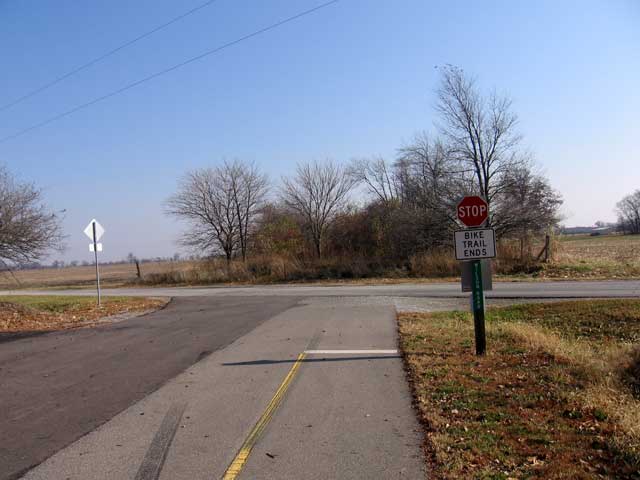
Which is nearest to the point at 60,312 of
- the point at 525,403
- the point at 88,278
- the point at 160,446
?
the point at 160,446

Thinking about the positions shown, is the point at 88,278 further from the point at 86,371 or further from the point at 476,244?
the point at 476,244

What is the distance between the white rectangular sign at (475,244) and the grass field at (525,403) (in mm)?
1679

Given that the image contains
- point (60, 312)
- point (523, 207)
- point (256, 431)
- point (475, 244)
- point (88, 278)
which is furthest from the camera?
point (88, 278)

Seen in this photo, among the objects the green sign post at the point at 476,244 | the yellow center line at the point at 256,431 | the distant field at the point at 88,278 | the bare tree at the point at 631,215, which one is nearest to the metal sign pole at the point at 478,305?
the green sign post at the point at 476,244

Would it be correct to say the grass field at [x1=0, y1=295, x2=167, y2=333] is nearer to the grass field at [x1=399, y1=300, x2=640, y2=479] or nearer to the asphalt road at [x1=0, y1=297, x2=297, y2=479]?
the asphalt road at [x1=0, y1=297, x2=297, y2=479]

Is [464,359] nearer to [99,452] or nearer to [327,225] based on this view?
[99,452]

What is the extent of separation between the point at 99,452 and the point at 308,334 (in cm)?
699

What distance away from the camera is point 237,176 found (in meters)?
45.9

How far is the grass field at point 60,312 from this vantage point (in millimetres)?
14893

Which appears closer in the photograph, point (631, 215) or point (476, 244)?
point (476, 244)

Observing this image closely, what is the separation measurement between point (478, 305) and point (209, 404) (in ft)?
15.3

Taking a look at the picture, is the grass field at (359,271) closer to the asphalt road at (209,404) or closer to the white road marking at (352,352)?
the asphalt road at (209,404)

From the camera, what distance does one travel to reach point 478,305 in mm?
8539

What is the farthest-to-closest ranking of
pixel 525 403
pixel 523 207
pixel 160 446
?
pixel 523 207 → pixel 525 403 → pixel 160 446
